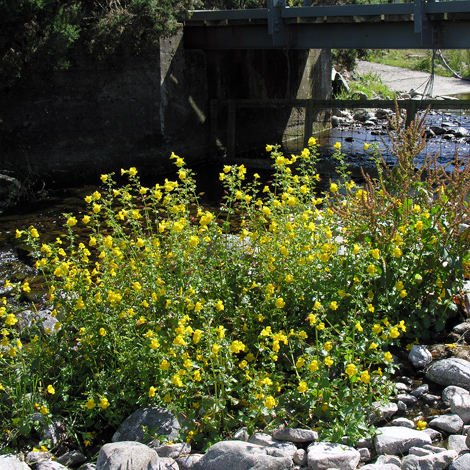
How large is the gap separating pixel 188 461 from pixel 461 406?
161cm

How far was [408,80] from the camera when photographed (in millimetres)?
24656

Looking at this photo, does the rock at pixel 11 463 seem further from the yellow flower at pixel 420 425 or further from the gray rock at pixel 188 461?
the yellow flower at pixel 420 425

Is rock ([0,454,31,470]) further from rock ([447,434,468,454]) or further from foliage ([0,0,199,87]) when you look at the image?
foliage ([0,0,199,87])

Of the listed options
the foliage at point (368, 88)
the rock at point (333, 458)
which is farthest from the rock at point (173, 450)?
the foliage at point (368, 88)

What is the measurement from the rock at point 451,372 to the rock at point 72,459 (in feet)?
7.40

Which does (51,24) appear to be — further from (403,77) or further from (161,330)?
(403,77)

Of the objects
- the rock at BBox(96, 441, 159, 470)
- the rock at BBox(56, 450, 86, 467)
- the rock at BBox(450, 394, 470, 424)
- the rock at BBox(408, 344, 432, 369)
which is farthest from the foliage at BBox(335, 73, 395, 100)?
the rock at BBox(96, 441, 159, 470)

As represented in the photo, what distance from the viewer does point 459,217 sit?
11.5 feet

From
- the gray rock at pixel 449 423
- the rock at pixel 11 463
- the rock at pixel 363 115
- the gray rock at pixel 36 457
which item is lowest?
the gray rock at pixel 36 457

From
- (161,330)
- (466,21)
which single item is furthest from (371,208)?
(466,21)

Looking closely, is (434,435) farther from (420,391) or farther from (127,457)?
(127,457)

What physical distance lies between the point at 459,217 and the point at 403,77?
24.0 m

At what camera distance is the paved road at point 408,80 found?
22.7m

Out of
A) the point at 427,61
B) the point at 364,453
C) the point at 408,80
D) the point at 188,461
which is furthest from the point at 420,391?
the point at 427,61
